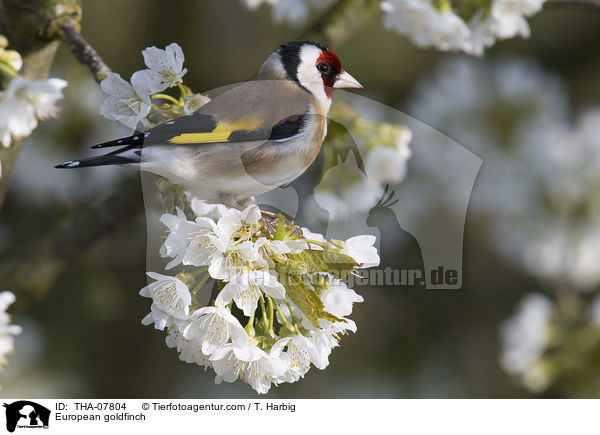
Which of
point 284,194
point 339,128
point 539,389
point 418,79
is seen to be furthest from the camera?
point 418,79

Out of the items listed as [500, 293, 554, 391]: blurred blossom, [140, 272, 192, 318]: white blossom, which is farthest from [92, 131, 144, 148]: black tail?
[500, 293, 554, 391]: blurred blossom

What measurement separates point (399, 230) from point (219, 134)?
703mm

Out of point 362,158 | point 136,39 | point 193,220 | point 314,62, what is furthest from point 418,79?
point 193,220

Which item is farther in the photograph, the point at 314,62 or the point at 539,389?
the point at 539,389

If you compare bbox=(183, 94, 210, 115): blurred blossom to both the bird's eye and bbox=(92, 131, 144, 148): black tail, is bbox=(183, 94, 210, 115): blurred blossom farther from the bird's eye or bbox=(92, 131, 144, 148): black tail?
the bird's eye

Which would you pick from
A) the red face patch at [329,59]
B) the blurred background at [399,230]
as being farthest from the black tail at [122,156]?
the blurred background at [399,230]

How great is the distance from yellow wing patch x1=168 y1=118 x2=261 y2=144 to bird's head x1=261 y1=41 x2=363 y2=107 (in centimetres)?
16

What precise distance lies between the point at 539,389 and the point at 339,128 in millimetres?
1112

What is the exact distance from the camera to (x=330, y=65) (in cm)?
131

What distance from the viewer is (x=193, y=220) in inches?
46.2

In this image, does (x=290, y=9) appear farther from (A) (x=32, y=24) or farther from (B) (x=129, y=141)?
(B) (x=129, y=141)
